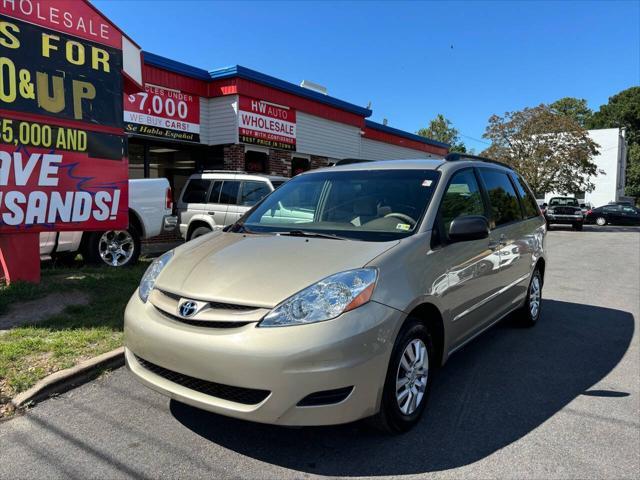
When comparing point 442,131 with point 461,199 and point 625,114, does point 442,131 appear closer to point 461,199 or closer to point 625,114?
point 625,114

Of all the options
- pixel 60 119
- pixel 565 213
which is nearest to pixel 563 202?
pixel 565 213

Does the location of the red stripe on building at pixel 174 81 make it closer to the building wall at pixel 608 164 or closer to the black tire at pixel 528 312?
the black tire at pixel 528 312

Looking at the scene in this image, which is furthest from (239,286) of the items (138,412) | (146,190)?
(146,190)

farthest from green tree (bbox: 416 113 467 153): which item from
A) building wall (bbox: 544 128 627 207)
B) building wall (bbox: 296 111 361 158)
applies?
building wall (bbox: 296 111 361 158)

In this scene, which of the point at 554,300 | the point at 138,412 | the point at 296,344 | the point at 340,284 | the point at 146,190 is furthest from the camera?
the point at 146,190

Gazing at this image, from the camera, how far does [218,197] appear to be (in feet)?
33.7

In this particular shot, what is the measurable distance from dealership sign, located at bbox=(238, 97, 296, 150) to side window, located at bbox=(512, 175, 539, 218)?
896cm

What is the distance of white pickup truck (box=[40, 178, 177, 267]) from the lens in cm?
741

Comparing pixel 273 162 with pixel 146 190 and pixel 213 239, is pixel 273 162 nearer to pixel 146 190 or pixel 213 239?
pixel 146 190

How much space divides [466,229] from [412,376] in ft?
3.54

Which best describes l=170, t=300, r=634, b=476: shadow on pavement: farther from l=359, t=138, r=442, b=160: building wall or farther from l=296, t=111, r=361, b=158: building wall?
l=359, t=138, r=442, b=160: building wall

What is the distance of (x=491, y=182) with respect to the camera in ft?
15.6

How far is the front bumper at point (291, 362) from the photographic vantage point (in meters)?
2.50

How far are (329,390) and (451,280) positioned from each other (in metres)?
1.37
